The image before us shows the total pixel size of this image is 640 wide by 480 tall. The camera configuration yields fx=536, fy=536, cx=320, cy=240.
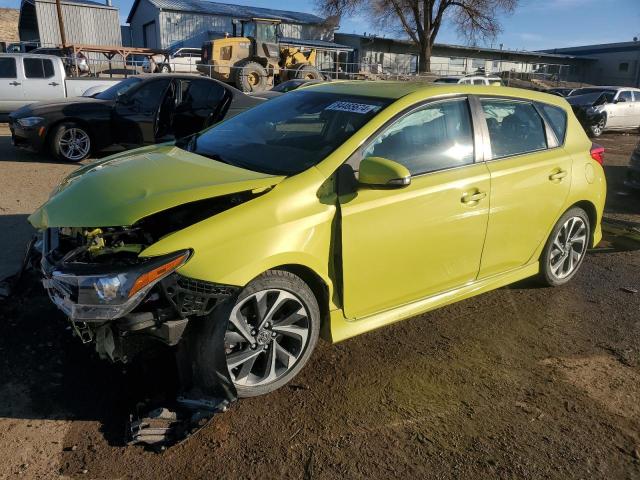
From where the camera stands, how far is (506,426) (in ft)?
9.41

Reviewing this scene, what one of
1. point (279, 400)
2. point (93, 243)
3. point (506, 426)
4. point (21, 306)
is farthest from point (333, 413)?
point (21, 306)

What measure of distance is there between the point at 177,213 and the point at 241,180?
390 mm

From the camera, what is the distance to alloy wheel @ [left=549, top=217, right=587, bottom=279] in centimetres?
446

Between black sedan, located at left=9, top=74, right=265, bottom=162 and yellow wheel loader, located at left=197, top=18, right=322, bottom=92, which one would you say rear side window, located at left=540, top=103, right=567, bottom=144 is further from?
yellow wheel loader, located at left=197, top=18, right=322, bottom=92

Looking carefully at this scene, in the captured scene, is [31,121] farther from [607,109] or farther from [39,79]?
[607,109]

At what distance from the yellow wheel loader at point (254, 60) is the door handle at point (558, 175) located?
1932 centimetres

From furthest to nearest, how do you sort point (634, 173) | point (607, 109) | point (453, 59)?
point (453, 59), point (607, 109), point (634, 173)

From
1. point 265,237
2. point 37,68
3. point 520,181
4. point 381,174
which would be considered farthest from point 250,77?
point 265,237

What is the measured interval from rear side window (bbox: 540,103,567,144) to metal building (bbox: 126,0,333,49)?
38.6 metres

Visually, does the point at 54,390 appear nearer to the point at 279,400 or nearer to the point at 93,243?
the point at 93,243

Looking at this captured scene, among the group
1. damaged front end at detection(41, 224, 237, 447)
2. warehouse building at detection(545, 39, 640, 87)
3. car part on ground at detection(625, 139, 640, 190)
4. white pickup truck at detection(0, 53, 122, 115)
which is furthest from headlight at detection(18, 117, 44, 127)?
warehouse building at detection(545, 39, 640, 87)

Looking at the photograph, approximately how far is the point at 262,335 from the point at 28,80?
13.0m

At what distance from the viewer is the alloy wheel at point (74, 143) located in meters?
9.08

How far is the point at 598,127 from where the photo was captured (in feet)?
58.0
